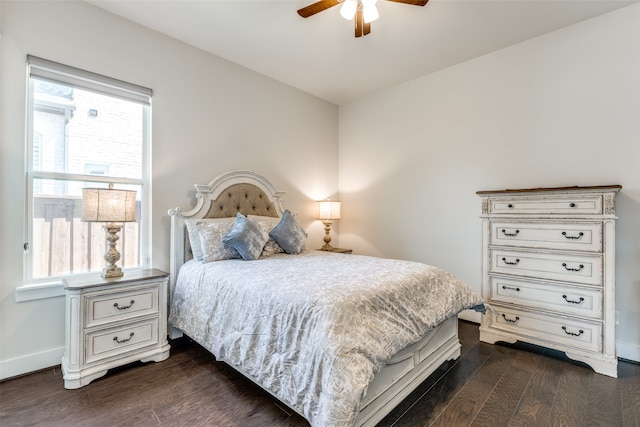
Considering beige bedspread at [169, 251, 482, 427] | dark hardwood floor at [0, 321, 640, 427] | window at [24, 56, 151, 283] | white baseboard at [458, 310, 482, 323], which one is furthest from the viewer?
white baseboard at [458, 310, 482, 323]

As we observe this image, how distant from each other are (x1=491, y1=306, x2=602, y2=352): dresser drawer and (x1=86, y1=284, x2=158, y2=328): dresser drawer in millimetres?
2863

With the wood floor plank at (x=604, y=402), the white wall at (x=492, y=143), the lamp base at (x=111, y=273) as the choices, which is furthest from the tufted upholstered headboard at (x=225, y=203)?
the wood floor plank at (x=604, y=402)

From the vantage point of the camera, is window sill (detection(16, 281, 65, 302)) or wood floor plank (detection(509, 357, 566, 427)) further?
window sill (detection(16, 281, 65, 302))

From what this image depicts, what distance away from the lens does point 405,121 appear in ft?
12.2

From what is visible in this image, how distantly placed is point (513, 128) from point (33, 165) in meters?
4.08

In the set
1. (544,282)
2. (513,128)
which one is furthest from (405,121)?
(544,282)

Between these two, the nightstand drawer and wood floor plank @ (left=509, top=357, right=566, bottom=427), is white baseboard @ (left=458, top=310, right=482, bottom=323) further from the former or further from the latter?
the nightstand drawer

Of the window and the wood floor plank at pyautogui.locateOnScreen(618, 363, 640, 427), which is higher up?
the window

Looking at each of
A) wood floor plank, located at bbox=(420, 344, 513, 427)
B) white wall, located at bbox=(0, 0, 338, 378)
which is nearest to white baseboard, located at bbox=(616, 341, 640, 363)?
wood floor plank, located at bbox=(420, 344, 513, 427)

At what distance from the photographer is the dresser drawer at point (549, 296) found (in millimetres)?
2197

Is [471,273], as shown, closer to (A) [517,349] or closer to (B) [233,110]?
(A) [517,349]

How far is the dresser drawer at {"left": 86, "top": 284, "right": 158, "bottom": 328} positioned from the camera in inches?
78.7

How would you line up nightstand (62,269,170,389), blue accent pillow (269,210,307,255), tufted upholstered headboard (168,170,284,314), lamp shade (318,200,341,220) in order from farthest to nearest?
lamp shade (318,200,341,220) → blue accent pillow (269,210,307,255) → tufted upholstered headboard (168,170,284,314) → nightstand (62,269,170,389)

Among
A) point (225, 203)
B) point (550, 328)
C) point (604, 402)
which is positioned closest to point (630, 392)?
point (604, 402)
